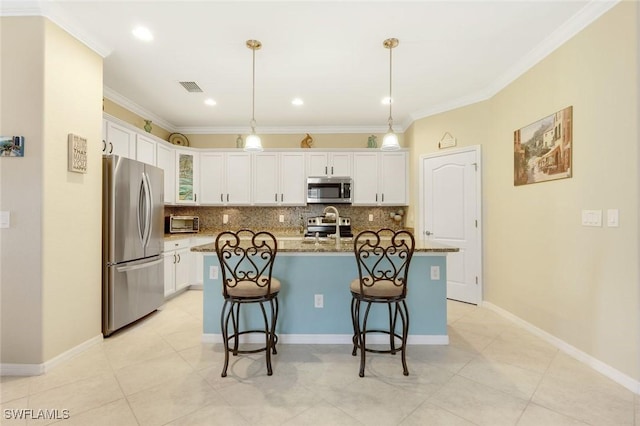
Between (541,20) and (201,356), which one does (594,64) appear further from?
(201,356)

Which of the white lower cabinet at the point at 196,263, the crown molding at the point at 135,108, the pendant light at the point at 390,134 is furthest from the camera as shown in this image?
the white lower cabinet at the point at 196,263

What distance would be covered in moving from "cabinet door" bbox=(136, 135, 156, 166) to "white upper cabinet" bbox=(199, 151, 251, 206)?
91 cm

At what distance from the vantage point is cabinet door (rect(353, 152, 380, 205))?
198 inches

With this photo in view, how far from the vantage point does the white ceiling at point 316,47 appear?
90.5 inches

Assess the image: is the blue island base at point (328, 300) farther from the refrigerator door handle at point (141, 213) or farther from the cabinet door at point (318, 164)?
the cabinet door at point (318, 164)

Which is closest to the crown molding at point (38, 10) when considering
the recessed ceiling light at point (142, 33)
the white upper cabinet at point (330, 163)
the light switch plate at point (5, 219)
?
the recessed ceiling light at point (142, 33)

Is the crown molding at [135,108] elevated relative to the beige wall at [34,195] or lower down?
elevated

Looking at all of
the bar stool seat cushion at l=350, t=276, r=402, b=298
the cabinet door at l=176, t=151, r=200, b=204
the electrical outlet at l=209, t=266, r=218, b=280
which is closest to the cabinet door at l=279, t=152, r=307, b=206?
the cabinet door at l=176, t=151, r=200, b=204

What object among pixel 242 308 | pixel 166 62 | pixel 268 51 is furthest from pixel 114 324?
pixel 268 51

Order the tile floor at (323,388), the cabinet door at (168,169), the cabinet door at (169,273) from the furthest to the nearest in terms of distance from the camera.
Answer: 1. the cabinet door at (168,169)
2. the cabinet door at (169,273)
3. the tile floor at (323,388)

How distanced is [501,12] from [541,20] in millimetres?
413

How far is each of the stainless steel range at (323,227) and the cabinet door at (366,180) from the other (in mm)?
462

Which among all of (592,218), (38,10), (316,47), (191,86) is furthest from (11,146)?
(592,218)

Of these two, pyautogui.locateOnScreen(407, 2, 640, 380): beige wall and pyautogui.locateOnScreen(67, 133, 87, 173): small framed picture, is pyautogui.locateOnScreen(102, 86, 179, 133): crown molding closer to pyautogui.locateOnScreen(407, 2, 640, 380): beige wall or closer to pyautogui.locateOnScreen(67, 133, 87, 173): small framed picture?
pyautogui.locateOnScreen(67, 133, 87, 173): small framed picture
